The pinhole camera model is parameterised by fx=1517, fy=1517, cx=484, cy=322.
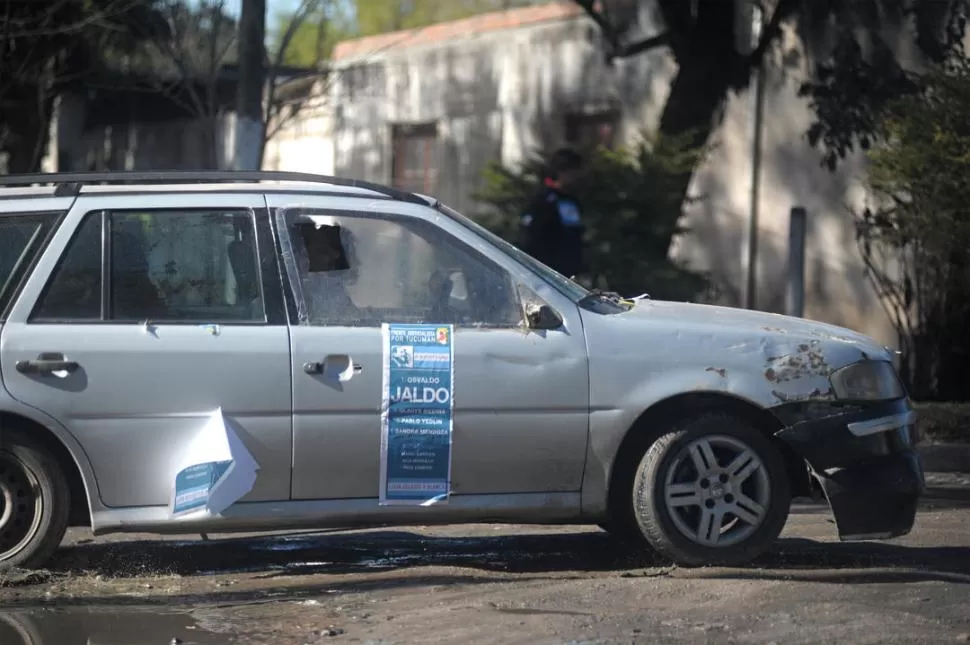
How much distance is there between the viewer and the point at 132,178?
21.2 feet

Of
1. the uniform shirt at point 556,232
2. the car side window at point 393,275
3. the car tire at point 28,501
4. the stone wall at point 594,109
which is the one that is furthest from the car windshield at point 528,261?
the stone wall at point 594,109

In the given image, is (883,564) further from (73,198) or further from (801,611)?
(73,198)

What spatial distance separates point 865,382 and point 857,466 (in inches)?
13.6

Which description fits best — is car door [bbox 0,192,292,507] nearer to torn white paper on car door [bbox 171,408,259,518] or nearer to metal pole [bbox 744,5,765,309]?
torn white paper on car door [bbox 171,408,259,518]

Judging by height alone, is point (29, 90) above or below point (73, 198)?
above

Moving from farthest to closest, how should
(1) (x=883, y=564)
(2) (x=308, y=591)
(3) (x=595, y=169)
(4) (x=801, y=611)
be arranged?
(3) (x=595, y=169) < (1) (x=883, y=564) < (2) (x=308, y=591) < (4) (x=801, y=611)

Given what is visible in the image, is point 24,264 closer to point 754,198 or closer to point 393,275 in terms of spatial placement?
point 393,275

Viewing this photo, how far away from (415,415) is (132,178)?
1620mm

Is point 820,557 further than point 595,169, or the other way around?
point 595,169

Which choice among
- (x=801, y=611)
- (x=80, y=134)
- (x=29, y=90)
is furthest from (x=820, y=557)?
(x=80, y=134)

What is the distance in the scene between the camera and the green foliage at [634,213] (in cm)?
1346

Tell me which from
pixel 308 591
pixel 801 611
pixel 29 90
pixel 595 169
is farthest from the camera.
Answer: pixel 29 90

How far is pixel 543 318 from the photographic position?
6.17 m

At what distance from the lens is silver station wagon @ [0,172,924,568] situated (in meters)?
6.02
